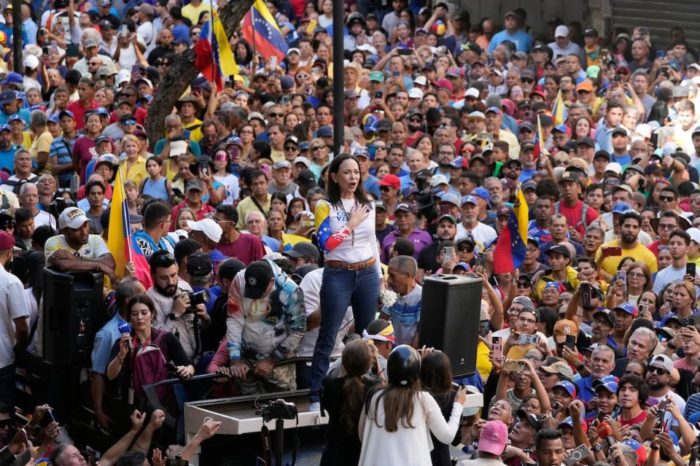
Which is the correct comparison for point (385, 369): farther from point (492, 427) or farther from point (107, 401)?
point (107, 401)

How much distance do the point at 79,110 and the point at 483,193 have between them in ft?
18.7


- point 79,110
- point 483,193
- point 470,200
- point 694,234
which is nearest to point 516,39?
point 79,110

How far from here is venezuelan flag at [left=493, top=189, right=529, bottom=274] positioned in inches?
598

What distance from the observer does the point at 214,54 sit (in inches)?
758

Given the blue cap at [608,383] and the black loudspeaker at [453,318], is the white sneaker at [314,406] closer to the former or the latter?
the black loudspeaker at [453,318]

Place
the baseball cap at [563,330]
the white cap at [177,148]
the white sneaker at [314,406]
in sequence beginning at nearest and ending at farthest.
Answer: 1. the white sneaker at [314,406]
2. the baseball cap at [563,330]
3. the white cap at [177,148]

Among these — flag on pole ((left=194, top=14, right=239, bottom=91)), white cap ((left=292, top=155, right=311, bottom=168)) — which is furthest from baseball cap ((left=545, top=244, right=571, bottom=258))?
flag on pole ((left=194, top=14, right=239, bottom=91))

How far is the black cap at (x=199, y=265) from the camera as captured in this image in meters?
12.3

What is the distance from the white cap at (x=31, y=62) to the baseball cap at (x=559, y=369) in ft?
→ 37.6

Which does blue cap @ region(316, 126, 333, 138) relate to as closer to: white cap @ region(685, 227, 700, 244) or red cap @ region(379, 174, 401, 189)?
red cap @ region(379, 174, 401, 189)

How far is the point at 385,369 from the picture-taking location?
10766 millimetres

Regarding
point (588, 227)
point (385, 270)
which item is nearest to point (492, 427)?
point (385, 270)

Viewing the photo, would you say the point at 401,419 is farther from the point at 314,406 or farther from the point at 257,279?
the point at 257,279

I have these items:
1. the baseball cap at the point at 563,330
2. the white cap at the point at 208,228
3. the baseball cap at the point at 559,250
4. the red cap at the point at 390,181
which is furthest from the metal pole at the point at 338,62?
the baseball cap at the point at 563,330
